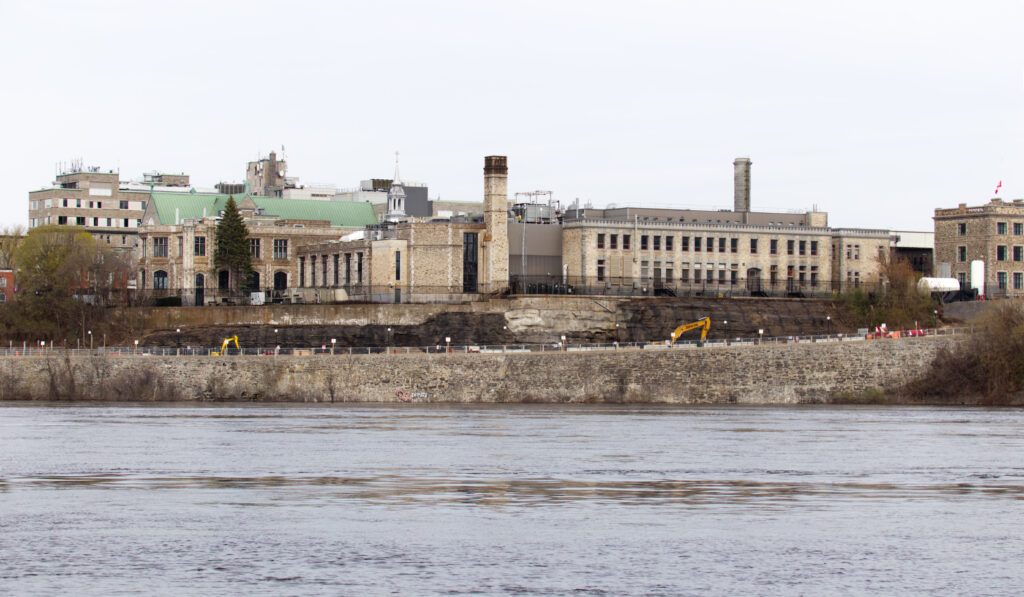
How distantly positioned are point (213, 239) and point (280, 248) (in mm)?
7735

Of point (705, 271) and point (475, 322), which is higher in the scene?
point (705, 271)

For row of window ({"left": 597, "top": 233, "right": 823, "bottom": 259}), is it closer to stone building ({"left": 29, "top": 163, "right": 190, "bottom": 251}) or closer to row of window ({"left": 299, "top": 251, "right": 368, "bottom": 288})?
row of window ({"left": 299, "top": 251, "right": 368, "bottom": 288})

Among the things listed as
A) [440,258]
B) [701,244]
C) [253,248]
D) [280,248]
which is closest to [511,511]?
[440,258]

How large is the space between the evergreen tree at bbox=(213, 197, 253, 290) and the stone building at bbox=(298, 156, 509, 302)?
1049cm

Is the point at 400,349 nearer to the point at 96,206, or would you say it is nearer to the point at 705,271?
the point at 705,271

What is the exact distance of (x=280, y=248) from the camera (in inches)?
5650

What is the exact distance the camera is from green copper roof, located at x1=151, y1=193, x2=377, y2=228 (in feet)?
496

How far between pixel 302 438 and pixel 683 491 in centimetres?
2538

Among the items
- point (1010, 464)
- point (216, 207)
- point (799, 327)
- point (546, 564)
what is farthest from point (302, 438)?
point (216, 207)

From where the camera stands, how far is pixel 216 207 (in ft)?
506

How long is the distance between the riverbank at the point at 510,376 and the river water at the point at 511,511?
24405 millimetres

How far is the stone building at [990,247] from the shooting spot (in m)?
144

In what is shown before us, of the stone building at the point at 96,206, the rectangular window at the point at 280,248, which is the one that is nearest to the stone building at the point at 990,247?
the rectangular window at the point at 280,248

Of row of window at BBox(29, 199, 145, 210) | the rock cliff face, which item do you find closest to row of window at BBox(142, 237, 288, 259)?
the rock cliff face
